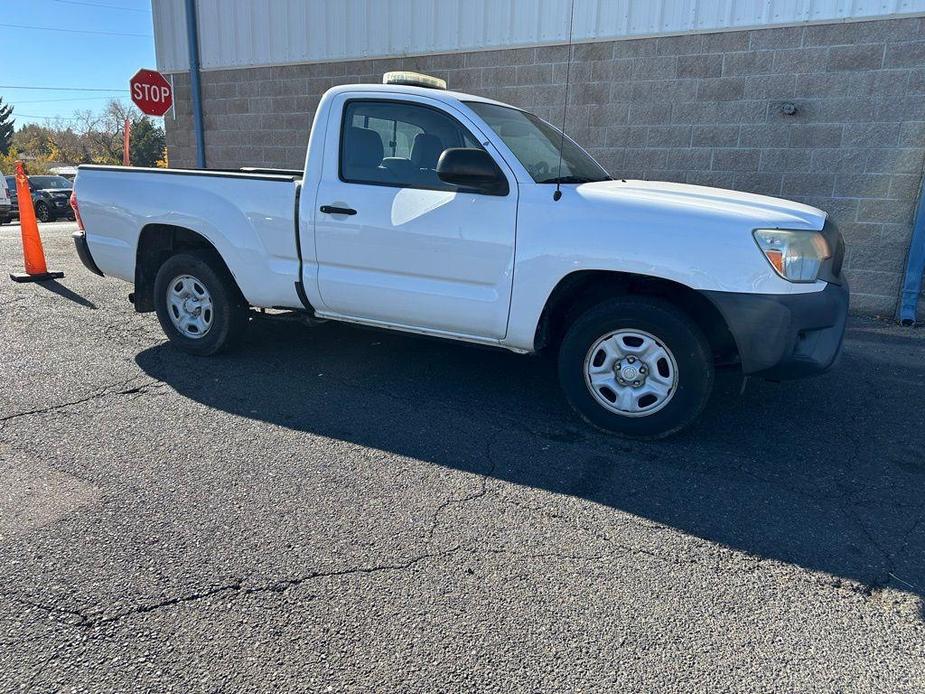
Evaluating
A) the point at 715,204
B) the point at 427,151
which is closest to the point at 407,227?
the point at 427,151

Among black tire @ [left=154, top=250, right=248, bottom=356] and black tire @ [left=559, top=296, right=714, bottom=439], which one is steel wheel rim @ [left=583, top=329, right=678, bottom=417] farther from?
black tire @ [left=154, top=250, right=248, bottom=356]

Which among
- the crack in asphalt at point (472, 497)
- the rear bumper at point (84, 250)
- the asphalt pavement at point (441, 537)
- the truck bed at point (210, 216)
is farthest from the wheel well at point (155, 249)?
the crack in asphalt at point (472, 497)

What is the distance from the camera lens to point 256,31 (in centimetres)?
1036

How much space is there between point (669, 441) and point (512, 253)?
55.3 inches

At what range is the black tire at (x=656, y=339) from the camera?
3.78 metres

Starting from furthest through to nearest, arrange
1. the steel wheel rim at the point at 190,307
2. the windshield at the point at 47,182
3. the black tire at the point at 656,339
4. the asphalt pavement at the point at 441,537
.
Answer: the windshield at the point at 47,182 < the steel wheel rim at the point at 190,307 < the black tire at the point at 656,339 < the asphalt pavement at the point at 441,537

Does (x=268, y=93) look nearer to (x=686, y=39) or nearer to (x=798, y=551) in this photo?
(x=686, y=39)

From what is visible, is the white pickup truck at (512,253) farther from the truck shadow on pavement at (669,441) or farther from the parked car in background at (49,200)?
the parked car in background at (49,200)

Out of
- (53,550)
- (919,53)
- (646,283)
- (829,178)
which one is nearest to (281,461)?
(53,550)

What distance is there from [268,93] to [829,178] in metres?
7.77

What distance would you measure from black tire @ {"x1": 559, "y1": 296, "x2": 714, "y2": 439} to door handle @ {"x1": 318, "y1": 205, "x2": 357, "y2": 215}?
1587 mm

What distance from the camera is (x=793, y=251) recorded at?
3.59 m

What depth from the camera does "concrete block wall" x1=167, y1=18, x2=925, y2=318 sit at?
275 inches

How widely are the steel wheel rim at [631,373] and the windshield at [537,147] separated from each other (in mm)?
1048
